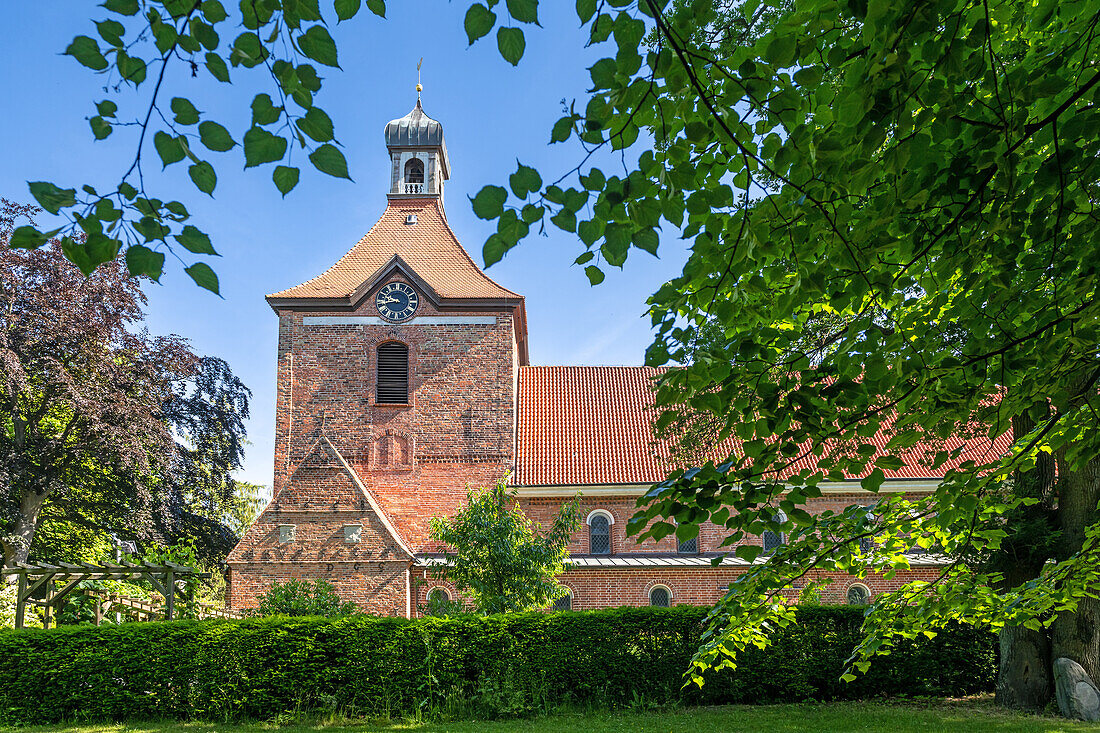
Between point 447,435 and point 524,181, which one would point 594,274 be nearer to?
point 524,181

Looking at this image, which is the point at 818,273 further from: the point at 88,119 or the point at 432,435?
the point at 432,435

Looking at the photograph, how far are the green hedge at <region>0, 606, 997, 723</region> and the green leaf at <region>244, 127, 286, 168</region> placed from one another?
13.3m

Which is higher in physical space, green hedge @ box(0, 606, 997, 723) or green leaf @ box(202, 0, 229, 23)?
green leaf @ box(202, 0, 229, 23)

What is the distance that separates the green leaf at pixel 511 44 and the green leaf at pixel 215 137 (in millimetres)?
830

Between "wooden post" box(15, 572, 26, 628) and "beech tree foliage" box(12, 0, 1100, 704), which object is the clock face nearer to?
"wooden post" box(15, 572, 26, 628)

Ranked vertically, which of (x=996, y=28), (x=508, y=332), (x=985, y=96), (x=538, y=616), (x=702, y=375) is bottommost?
(x=538, y=616)

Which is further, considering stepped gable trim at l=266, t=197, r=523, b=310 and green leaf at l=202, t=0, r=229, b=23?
stepped gable trim at l=266, t=197, r=523, b=310

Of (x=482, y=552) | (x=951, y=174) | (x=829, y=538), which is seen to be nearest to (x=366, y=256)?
(x=482, y=552)

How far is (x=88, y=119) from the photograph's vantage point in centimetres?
241

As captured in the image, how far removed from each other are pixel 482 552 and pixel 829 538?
11.8 m

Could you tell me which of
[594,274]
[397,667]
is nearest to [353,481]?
[397,667]

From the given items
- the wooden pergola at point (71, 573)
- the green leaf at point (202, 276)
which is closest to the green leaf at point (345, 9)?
the green leaf at point (202, 276)

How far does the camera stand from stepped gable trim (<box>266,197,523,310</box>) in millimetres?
23844

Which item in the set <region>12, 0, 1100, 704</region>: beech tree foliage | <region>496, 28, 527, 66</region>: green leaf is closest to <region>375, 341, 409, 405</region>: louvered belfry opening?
<region>12, 0, 1100, 704</region>: beech tree foliage
